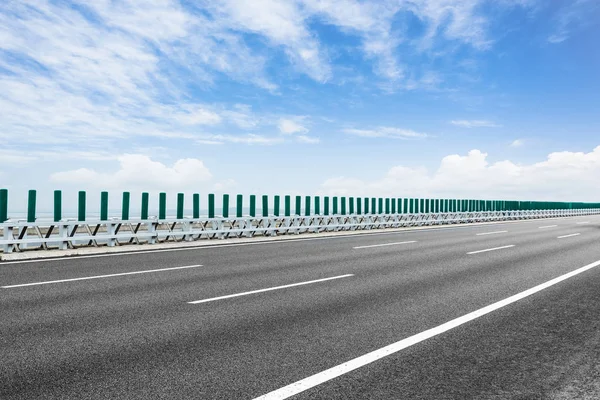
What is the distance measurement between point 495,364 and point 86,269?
9.99 meters

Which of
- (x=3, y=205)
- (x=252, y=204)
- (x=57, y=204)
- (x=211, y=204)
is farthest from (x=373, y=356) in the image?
(x=252, y=204)

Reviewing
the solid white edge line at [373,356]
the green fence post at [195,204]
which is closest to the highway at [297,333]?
the solid white edge line at [373,356]

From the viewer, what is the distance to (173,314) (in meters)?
7.18

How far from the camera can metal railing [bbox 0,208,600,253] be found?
16.2m

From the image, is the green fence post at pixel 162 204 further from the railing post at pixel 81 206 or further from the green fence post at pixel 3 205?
the green fence post at pixel 3 205

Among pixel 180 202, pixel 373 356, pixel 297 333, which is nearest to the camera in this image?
pixel 373 356

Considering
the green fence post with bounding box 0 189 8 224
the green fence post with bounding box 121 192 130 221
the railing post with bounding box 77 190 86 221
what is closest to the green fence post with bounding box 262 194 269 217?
the green fence post with bounding box 121 192 130 221

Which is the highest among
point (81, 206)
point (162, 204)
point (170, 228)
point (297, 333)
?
point (162, 204)

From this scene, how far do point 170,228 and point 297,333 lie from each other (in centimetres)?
1554

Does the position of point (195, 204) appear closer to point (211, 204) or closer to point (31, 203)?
point (211, 204)

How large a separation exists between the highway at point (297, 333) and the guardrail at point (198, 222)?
15.7ft

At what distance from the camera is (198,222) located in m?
21.4

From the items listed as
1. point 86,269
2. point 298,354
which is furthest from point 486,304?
point 86,269

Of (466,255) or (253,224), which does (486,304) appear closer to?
(466,255)
